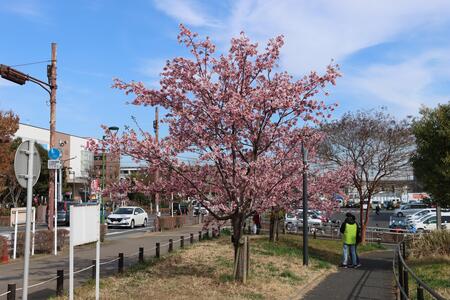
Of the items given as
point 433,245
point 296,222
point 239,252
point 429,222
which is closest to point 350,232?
point 433,245

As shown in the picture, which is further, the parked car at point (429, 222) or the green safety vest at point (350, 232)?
the parked car at point (429, 222)

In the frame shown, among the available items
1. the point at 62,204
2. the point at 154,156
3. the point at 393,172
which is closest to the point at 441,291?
the point at 154,156

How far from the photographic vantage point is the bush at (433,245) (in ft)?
57.8

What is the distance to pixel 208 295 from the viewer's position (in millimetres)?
9570

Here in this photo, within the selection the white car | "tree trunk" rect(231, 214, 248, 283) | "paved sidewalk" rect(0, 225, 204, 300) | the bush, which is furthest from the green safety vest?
the white car

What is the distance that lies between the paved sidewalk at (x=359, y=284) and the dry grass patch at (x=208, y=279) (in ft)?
1.39

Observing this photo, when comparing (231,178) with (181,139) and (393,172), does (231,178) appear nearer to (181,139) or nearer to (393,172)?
(181,139)

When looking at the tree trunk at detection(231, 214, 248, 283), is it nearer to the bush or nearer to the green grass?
the green grass

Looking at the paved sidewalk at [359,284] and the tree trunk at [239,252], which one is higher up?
the tree trunk at [239,252]

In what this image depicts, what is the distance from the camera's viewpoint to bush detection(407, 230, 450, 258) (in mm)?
17625

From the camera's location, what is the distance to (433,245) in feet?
59.0

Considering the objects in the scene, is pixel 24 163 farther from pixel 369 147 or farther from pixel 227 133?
pixel 369 147

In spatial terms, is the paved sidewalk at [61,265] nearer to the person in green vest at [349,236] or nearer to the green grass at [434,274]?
the person in green vest at [349,236]

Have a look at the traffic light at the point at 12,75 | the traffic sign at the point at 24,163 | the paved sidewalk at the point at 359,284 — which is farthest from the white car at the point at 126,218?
the traffic sign at the point at 24,163
